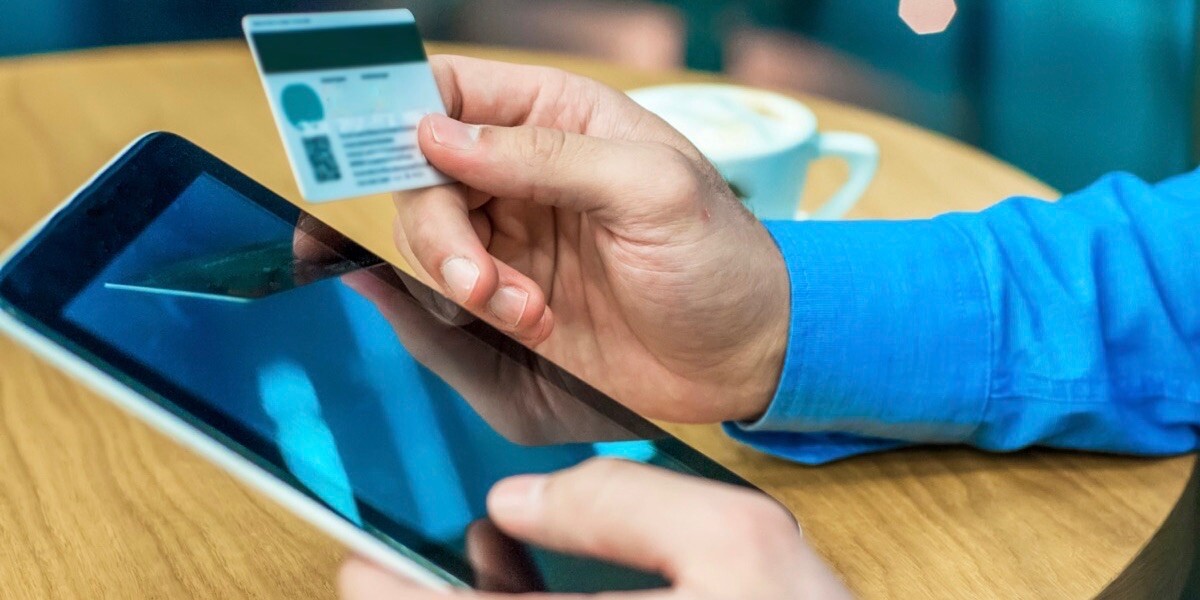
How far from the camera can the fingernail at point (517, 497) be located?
0.34m

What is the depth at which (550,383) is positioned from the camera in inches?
17.4

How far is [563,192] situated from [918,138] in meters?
0.41

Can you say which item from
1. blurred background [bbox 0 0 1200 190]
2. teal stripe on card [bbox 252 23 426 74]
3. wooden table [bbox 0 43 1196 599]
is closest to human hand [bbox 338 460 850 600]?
wooden table [bbox 0 43 1196 599]

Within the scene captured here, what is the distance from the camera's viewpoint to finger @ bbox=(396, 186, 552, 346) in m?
0.48

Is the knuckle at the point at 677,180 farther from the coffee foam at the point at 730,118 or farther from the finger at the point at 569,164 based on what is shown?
the coffee foam at the point at 730,118

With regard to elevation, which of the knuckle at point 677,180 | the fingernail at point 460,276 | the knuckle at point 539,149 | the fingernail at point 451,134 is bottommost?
the fingernail at point 460,276

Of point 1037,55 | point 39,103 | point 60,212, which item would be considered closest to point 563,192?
point 60,212

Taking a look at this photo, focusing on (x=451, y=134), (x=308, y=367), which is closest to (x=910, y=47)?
(x=451, y=134)

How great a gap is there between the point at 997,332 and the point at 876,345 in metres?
0.06

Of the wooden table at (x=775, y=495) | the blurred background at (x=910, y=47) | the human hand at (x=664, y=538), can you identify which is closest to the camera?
the human hand at (x=664, y=538)

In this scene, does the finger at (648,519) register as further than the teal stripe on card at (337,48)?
No

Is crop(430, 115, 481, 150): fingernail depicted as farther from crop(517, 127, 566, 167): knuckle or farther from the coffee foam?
the coffee foam

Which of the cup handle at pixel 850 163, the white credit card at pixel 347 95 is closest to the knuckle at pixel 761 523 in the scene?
the white credit card at pixel 347 95

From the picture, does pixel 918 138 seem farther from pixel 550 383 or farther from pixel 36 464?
pixel 36 464
